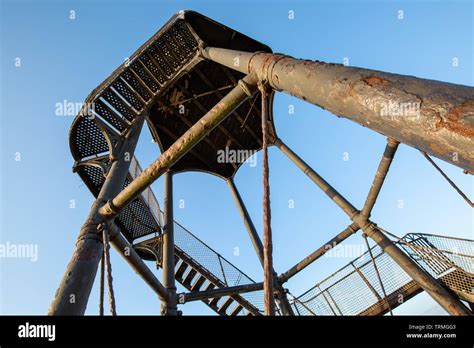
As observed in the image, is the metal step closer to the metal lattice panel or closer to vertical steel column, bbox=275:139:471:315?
vertical steel column, bbox=275:139:471:315

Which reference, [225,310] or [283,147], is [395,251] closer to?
[283,147]

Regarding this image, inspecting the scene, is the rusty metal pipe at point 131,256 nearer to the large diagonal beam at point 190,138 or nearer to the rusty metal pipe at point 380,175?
the large diagonal beam at point 190,138

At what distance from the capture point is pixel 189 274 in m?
11.7

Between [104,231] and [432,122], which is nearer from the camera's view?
[432,122]

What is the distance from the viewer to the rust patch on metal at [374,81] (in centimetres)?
228

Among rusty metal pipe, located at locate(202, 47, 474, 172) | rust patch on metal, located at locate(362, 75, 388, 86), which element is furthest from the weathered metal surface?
rust patch on metal, located at locate(362, 75, 388, 86)

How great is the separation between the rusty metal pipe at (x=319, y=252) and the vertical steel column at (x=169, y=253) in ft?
10.4

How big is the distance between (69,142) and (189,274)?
19.1 ft

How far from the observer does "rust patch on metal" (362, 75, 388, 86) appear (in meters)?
2.28

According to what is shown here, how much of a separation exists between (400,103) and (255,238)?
9.23m

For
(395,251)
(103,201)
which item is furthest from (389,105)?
(395,251)

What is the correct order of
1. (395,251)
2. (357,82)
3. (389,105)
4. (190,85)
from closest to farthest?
(389,105) → (357,82) → (395,251) → (190,85)

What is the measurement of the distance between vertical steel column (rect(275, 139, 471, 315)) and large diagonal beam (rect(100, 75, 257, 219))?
4.83m
